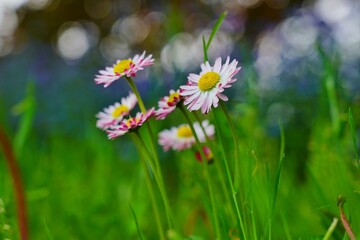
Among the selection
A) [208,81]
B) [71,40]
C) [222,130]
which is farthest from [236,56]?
[71,40]

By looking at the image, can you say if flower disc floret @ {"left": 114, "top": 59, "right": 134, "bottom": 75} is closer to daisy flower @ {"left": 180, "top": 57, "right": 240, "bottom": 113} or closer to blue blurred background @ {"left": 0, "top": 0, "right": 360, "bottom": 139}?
daisy flower @ {"left": 180, "top": 57, "right": 240, "bottom": 113}

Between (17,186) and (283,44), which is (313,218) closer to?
→ (17,186)

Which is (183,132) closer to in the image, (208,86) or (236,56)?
(208,86)

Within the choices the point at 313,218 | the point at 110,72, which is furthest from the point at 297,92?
the point at 110,72

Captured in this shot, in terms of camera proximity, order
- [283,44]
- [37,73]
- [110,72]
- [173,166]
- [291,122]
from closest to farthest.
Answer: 1. [110,72]
2. [173,166]
3. [291,122]
4. [283,44]
5. [37,73]

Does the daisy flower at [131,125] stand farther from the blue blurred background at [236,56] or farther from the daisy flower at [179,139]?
the blue blurred background at [236,56]

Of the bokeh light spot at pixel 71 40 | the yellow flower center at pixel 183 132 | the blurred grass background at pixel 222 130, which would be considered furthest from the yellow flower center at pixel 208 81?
the bokeh light spot at pixel 71 40

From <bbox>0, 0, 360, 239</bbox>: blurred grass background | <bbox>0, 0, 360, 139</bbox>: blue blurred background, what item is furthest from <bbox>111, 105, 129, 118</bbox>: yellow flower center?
<bbox>0, 0, 360, 139</bbox>: blue blurred background
